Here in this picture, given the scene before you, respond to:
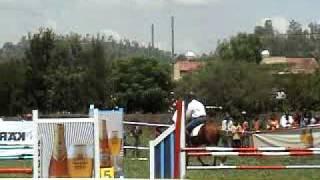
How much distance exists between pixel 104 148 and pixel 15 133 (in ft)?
22.9

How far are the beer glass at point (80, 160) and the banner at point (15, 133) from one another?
22.8ft

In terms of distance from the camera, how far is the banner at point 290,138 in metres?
23.4

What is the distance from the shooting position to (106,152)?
1355 cm

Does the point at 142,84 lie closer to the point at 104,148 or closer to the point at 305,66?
the point at 305,66

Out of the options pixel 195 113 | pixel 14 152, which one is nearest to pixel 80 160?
pixel 14 152

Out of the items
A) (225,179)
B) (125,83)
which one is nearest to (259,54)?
(125,83)

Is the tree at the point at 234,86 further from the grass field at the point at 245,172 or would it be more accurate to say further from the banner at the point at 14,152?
the banner at the point at 14,152

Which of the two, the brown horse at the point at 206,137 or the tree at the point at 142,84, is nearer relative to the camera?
the brown horse at the point at 206,137

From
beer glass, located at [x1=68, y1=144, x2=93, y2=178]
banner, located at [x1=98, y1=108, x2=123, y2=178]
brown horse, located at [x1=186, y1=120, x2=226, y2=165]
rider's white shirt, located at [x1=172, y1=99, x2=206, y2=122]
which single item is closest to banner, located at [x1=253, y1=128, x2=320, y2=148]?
brown horse, located at [x1=186, y1=120, x2=226, y2=165]

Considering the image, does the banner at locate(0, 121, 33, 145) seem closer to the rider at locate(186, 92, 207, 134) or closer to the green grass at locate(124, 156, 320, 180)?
the green grass at locate(124, 156, 320, 180)

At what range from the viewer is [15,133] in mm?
19938

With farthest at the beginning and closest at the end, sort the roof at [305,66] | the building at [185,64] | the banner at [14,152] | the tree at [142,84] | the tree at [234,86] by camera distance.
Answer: the building at [185,64], the roof at [305,66], the tree at [142,84], the tree at [234,86], the banner at [14,152]

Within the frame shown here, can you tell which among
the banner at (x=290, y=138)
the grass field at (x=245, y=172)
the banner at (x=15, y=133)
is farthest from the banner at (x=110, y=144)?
the banner at (x=290, y=138)

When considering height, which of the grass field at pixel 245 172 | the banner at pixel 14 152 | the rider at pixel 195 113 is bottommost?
the grass field at pixel 245 172
